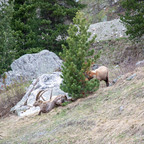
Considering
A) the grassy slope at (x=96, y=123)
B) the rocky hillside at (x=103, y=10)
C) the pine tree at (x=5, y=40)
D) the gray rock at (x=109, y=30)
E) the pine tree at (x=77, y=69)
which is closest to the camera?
the grassy slope at (x=96, y=123)

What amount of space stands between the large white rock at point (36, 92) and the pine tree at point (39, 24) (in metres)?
6.32

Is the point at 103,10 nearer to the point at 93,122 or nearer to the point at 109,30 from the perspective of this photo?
the point at 109,30

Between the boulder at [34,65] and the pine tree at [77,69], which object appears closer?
the pine tree at [77,69]

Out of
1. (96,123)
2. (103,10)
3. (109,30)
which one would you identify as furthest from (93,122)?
(103,10)

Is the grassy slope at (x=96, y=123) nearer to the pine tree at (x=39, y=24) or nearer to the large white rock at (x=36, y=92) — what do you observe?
the large white rock at (x=36, y=92)

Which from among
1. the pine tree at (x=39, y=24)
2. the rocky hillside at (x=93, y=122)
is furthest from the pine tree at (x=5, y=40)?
the rocky hillside at (x=93, y=122)

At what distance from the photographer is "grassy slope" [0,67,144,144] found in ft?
15.6

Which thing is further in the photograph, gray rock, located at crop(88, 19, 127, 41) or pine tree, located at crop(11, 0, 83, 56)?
gray rock, located at crop(88, 19, 127, 41)

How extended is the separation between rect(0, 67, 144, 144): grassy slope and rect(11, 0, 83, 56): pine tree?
10283 millimetres

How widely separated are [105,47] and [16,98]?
10.8m

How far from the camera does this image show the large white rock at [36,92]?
1046cm

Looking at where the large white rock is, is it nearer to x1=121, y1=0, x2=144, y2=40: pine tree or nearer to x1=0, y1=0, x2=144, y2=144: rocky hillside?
x1=0, y1=0, x2=144, y2=144: rocky hillside

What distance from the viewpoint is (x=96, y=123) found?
572 centimetres

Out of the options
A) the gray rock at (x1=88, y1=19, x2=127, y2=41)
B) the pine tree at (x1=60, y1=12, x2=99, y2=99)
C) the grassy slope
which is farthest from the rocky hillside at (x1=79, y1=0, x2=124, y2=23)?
the grassy slope
